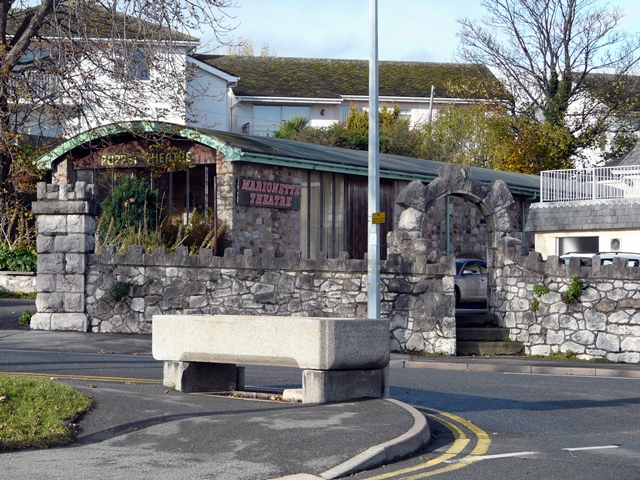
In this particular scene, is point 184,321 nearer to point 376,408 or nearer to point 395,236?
point 376,408

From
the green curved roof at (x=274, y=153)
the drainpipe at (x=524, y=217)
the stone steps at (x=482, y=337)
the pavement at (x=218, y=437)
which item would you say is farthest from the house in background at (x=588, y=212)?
the pavement at (x=218, y=437)

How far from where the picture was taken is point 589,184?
3247 cm

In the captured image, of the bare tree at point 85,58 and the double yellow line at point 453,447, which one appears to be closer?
the double yellow line at point 453,447

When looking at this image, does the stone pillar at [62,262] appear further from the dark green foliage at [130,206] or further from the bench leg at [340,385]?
the bench leg at [340,385]

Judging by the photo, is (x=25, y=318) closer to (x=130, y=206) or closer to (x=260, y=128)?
(x=130, y=206)

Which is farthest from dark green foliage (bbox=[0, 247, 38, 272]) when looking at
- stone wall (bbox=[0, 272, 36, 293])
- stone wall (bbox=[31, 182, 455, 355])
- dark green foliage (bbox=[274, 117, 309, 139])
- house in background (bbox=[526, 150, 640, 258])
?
dark green foliage (bbox=[274, 117, 309, 139])

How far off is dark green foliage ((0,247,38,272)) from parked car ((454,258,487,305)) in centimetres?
1184

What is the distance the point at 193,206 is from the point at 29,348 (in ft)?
34.7

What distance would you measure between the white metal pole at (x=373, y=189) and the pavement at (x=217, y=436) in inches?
170

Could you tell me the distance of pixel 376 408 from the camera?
9.79 meters

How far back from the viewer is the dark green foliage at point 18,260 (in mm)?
24109

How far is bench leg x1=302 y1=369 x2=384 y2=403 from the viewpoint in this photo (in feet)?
33.3

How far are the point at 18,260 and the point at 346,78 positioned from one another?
112 feet

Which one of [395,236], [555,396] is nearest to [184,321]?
[555,396]
